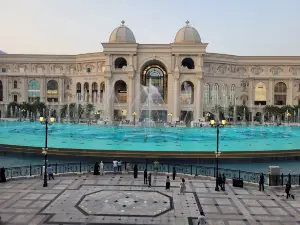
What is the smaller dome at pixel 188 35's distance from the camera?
77500 millimetres

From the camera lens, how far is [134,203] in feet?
53.7

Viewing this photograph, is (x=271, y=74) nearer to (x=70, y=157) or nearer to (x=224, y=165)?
(x=224, y=165)

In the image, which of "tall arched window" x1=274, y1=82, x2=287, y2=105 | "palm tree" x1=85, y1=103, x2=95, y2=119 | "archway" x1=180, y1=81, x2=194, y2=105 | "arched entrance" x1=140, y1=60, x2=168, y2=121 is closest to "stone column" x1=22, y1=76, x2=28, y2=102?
"palm tree" x1=85, y1=103, x2=95, y2=119

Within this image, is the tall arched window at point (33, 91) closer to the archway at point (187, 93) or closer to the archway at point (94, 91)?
the archway at point (94, 91)

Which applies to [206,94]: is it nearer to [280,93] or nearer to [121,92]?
[121,92]

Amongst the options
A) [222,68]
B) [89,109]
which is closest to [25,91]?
[89,109]

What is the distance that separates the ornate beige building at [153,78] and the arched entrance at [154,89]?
24cm

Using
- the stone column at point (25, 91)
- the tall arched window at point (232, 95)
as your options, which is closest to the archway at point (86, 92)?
the stone column at point (25, 91)

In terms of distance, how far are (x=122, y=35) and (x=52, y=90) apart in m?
24.1

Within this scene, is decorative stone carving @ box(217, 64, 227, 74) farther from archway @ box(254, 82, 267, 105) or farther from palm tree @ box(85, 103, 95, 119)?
palm tree @ box(85, 103, 95, 119)

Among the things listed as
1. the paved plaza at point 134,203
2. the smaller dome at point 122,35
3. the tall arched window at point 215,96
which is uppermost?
the smaller dome at point 122,35

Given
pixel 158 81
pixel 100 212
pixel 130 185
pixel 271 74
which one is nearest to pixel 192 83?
pixel 158 81

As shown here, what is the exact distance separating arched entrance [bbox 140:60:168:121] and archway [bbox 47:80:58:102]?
981 inches

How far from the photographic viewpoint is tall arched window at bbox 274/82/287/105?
8411cm
